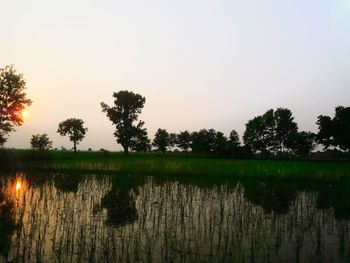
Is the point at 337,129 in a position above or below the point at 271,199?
above

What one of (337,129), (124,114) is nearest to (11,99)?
(124,114)

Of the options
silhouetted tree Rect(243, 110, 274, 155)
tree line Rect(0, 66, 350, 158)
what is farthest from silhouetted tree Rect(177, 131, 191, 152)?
silhouetted tree Rect(243, 110, 274, 155)

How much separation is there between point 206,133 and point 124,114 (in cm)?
5005

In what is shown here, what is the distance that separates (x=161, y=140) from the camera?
486 ft

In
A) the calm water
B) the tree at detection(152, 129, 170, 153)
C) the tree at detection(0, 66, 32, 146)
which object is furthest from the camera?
the tree at detection(152, 129, 170, 153)

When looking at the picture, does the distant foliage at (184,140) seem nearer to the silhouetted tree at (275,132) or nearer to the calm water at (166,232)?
the silhouetted tree at (275,132)

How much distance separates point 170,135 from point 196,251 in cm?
15540

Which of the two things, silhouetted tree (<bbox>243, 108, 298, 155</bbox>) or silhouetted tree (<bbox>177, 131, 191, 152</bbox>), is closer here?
silhouetted tree (<bbox>243, 108, 298, 155</bbox>)

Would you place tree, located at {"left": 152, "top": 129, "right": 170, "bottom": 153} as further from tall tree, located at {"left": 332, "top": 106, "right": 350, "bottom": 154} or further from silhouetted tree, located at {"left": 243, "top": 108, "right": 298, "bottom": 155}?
tall tree, located at {"left": 332, "top": 106, "right": 350, "bottom": 154}

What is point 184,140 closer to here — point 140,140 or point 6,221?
point 140,140

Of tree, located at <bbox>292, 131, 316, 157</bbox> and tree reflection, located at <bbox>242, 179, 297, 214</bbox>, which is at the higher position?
tree, located at <bbox>292, 131, 316, 157</bbox>

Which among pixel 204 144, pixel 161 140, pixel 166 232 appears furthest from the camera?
pixel 161 140

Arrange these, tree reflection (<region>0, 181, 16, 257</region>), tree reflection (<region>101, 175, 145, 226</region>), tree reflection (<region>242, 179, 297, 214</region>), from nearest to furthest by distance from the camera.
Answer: tree reflection (<region>0, 181, 16, 257</region>)
tree reflection (<region>101, 175, 145, 226</region>)
tree reflection (<region>242, 179, 297, 214</region>)

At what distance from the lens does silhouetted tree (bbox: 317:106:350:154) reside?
86.6m
